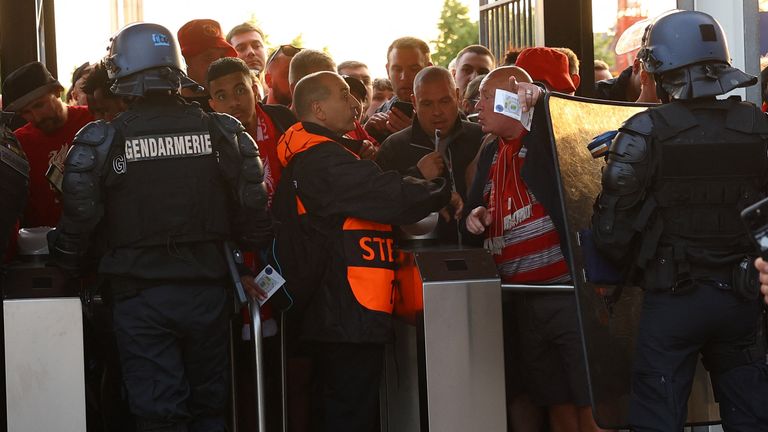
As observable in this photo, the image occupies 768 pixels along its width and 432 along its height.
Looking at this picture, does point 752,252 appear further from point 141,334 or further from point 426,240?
point 141,334

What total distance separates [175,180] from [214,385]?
85cm

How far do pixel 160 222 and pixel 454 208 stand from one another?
60.2 inches

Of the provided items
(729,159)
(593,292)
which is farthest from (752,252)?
(593,292)

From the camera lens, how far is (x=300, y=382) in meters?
5.54

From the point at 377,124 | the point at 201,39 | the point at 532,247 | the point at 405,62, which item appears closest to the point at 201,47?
the point at 201,39

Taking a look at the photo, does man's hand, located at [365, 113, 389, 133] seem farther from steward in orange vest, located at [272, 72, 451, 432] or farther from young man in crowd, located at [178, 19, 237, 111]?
steward in orange vest, located at [272, 72, 451, 432]

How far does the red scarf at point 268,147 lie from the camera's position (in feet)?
18.6

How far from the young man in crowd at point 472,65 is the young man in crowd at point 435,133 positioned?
5.88 feet

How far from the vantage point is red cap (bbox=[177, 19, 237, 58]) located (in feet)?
21.5

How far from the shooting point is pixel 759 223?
3076mm

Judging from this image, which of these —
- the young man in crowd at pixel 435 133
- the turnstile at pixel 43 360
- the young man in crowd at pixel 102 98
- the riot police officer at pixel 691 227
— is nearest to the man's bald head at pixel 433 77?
the young man in crowd at pixel 435 133

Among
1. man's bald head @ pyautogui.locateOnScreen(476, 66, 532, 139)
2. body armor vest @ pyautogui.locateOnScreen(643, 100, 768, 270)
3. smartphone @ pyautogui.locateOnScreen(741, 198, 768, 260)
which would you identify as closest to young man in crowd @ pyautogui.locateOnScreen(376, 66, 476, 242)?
man's bald head @ pyautogui.locateOnScreen(476, 66, 532, 139)

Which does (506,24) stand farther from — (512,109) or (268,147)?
(512,109)

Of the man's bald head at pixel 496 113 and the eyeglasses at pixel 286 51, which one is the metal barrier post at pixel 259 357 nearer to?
the man's bald head at pixel 496 113
